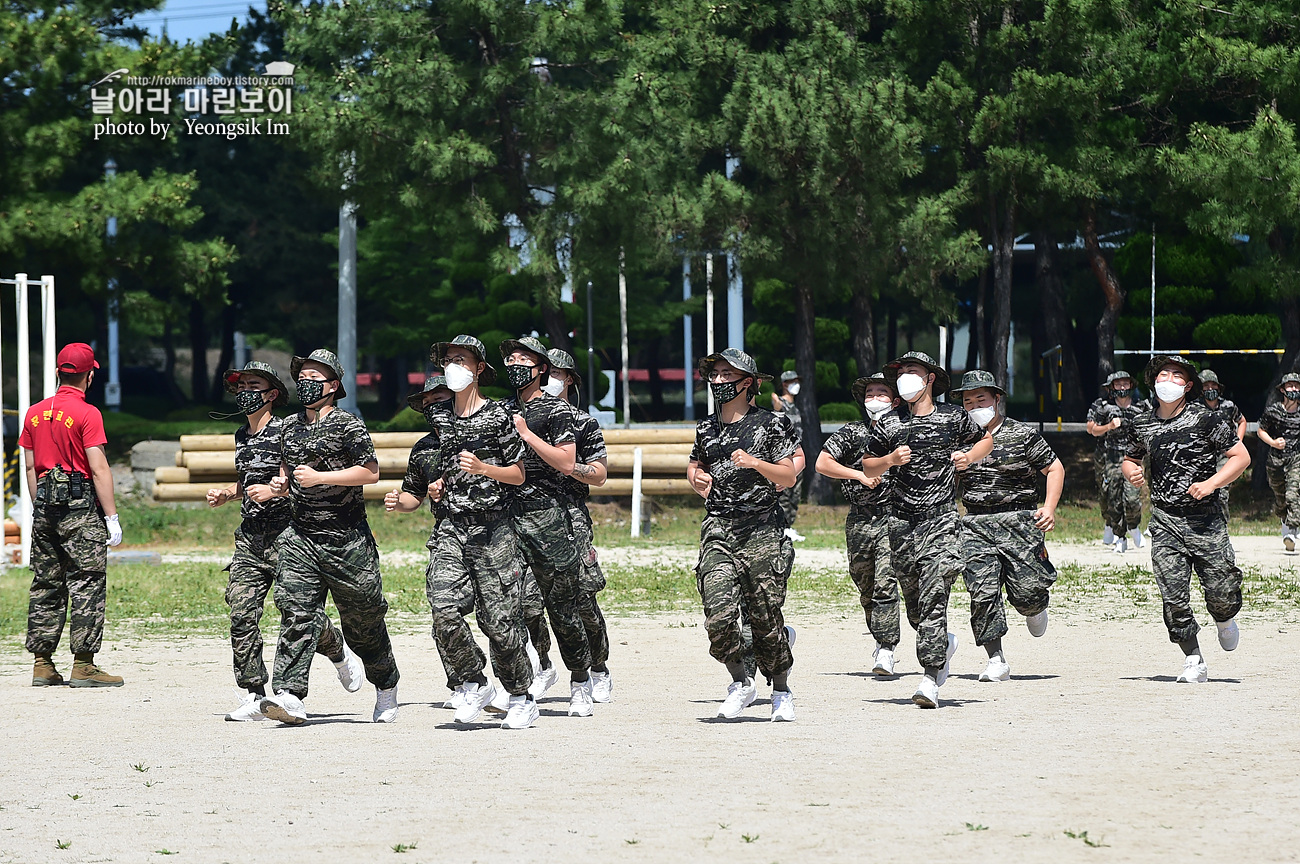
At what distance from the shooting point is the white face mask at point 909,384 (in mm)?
10125

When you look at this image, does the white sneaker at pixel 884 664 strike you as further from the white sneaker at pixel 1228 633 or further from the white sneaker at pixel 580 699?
the white sneaker at pixel 580 699

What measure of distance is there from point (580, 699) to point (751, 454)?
1870mm

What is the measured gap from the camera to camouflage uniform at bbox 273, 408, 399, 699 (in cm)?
956

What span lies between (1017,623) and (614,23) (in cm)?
1712

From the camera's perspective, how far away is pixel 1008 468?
11586mm

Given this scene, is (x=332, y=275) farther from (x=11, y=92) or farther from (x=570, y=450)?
(x=570, y=450)

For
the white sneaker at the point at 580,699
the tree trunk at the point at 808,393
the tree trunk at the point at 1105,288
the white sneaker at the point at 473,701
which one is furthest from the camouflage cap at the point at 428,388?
the tree trunk at the point at 1105,288

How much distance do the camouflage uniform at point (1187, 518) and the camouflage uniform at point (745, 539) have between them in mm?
3015

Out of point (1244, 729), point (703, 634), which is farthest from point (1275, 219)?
point (1244, 729)

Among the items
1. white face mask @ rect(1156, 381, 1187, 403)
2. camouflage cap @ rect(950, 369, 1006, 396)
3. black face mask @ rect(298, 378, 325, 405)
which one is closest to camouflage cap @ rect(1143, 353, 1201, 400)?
white face mask @ rect(1156, 381, 1187, 403)

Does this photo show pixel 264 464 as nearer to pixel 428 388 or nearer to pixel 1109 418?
pixel 428 388

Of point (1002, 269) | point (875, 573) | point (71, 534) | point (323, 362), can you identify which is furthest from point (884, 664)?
point (1002, 269)

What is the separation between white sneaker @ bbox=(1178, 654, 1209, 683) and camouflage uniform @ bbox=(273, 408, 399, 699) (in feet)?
17.1

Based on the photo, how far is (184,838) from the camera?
7020mm
